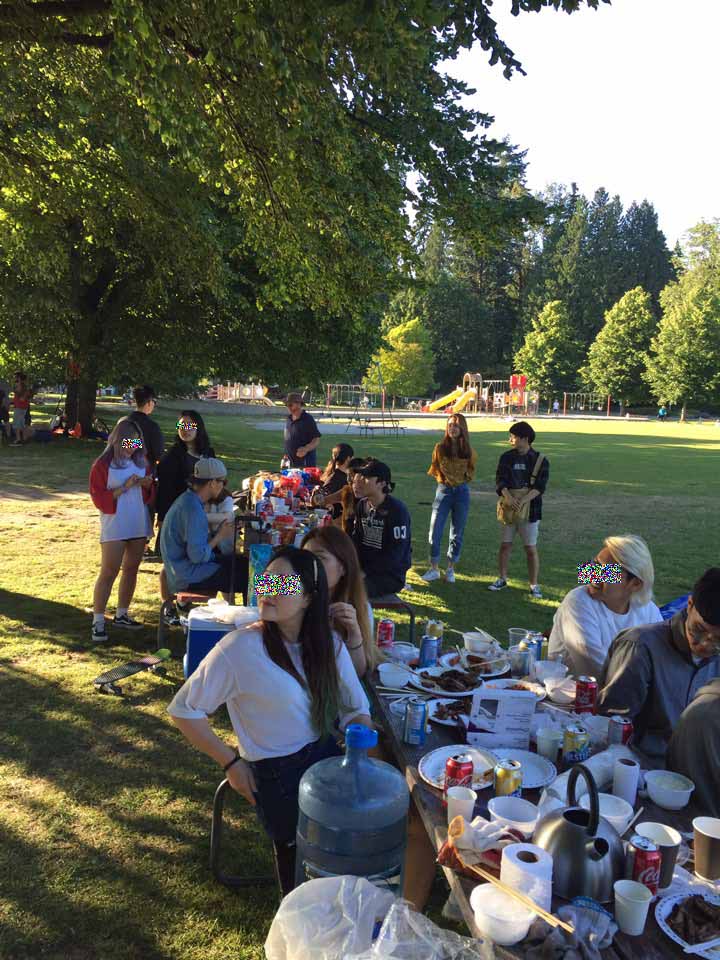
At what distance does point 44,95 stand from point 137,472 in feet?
16.6

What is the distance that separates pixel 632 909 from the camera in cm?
197

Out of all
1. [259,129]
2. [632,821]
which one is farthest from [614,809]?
[259,129]

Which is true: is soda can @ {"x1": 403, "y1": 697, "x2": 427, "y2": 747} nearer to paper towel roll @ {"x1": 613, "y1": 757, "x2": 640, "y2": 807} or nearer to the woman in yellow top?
paper towel roll @ {"x1": 613, "y1": 757, "x2": 640, "y2": 807}

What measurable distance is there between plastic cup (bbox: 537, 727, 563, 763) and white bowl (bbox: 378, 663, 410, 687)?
0.83 meters

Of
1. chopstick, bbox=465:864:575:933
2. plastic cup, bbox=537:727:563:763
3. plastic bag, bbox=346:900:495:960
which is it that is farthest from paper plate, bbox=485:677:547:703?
plastic bag, bbox=346:900:495:960

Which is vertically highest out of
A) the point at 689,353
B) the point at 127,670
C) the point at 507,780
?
the point at 689,353

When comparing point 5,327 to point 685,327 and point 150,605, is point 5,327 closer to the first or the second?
point 150,605

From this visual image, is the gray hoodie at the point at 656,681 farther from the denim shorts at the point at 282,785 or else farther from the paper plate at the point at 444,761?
the denim shorts at the point at 282,785

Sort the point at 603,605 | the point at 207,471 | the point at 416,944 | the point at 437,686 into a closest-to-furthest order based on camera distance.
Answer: the point at 416,944 → the point at 437,686 → the point at 603,605 → the point at 207,471

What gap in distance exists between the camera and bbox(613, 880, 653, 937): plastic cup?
197cm

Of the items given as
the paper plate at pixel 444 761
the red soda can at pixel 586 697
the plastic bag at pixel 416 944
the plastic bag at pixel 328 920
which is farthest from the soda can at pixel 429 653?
the plastic bag at pixel 416 944

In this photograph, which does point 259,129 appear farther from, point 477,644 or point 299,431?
point 477,644

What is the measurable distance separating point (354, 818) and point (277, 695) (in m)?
0.56

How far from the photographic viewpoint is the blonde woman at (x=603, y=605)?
12.9 ft
